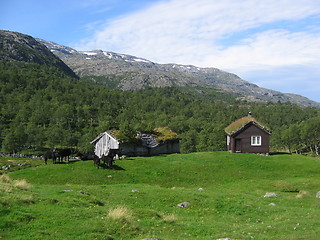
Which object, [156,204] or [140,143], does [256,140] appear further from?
[156,204]

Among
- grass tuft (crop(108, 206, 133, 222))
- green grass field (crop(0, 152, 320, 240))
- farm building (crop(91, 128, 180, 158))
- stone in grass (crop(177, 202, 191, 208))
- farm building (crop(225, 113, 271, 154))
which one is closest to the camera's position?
green grass field (crop(0, 152, 320, 240))

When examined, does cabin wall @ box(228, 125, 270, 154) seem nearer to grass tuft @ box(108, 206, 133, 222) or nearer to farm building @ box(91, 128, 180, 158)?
farm building @ box(91, 128, 180, 158)

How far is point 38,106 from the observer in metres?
192

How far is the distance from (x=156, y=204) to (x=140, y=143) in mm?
33927

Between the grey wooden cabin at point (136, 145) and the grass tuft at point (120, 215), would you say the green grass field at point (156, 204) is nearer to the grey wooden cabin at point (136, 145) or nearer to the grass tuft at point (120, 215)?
the grass tuft at point (120, 215)

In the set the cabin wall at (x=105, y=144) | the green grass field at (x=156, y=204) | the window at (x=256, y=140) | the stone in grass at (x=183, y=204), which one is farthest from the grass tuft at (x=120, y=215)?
the window at (x=256, y=140)

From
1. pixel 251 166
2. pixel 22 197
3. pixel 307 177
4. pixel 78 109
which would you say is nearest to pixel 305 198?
pixel 307 177

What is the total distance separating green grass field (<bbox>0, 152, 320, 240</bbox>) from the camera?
1570 cm

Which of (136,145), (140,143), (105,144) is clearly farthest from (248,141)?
(105,144)

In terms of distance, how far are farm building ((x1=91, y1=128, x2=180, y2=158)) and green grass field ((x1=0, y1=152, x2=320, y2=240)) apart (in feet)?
33.0

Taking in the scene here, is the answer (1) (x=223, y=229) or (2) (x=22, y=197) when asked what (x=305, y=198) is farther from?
(2) (x=22, y=197)

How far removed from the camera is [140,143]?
58.2m

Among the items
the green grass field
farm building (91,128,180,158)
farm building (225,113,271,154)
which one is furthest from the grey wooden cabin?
farm building (225,113,271,154)

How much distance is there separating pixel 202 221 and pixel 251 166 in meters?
31.3
